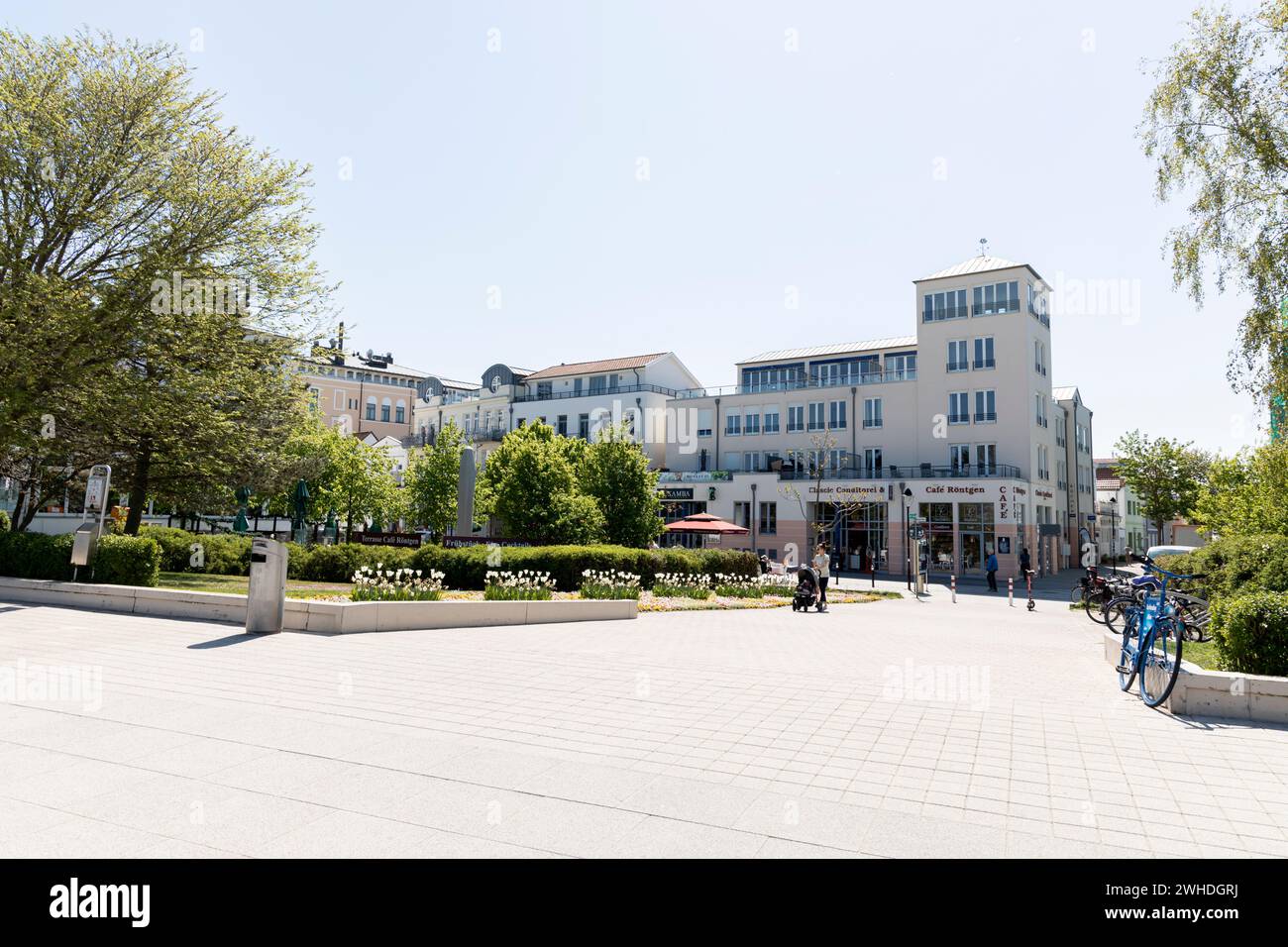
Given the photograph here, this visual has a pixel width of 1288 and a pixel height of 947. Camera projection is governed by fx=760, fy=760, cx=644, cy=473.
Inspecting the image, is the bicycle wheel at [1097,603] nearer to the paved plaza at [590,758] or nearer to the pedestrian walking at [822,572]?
the pedestrian walking at [822,572]

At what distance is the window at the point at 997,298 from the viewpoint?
4328 cm

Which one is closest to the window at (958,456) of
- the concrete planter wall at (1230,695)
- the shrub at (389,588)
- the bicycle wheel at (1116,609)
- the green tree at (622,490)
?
the green tree at (622,490)

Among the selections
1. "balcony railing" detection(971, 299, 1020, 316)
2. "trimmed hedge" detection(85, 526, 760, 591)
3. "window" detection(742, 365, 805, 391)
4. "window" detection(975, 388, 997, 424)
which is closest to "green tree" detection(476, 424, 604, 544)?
"trimmed hedge" detection(85, 526, 760, 591)

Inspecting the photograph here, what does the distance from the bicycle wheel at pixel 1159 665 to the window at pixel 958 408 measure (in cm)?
3859

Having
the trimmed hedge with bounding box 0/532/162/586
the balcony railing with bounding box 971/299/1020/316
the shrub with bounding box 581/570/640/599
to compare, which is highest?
the balcony railing with bounding box 971/299/1020/316

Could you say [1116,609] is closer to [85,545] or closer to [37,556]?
[85,545]

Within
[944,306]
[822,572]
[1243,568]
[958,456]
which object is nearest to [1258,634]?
[1243,568]

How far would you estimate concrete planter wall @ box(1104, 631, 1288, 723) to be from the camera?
7.02 metres

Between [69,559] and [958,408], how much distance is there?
4240 cm

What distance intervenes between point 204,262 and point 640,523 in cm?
1707

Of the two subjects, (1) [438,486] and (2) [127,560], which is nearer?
(2) [127,560]

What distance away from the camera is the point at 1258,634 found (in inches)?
295

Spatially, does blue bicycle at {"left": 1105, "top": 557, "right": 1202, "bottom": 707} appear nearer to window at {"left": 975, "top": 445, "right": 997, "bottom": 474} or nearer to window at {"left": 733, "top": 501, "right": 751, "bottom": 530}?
window at {"left": 975, "top": 445, "right": 997, "bottom": 474}

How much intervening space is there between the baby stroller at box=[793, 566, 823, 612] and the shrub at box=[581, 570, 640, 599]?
4332 mm
